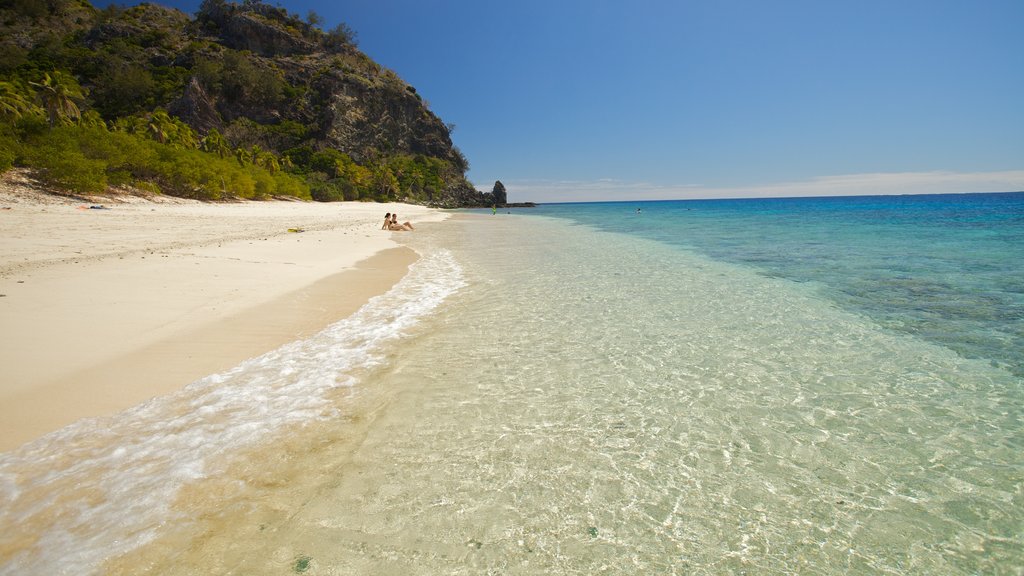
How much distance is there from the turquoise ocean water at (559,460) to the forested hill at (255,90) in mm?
47803

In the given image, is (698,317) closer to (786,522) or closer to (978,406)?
(978,406)

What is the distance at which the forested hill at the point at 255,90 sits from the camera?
241 feet

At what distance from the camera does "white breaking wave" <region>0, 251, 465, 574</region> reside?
2500 millimetres

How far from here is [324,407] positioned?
4.25 metres

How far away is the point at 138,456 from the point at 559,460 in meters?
3.25

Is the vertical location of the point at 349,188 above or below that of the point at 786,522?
above

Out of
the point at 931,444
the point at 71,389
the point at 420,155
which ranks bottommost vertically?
the point at 931,444

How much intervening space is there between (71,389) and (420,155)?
112825 mm

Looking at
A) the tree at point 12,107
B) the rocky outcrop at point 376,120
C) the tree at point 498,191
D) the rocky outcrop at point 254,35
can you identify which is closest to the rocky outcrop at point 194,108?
the rocky outcrop at point 376,120

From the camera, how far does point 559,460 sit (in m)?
3.50

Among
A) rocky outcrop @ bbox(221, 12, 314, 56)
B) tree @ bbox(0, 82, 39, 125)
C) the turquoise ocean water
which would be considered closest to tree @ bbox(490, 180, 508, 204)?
rocky outcrop @ bbox(221, 12, 314, 56)

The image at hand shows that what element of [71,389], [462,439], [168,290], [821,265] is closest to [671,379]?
[462,439]

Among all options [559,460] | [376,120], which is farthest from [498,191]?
[559,460]

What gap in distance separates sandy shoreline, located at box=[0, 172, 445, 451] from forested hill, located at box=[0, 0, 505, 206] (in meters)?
37.2
